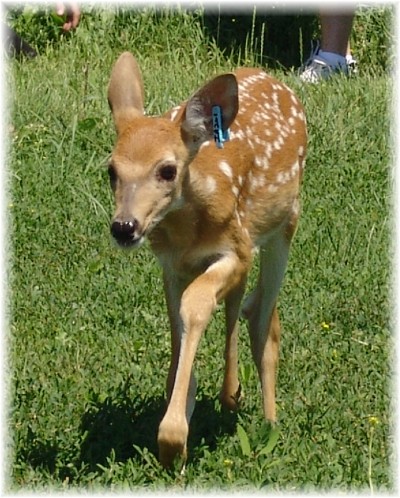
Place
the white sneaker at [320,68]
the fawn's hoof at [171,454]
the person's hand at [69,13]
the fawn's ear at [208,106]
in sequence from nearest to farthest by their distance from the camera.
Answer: the fawn's hoof at [171,454], the fawn's ear at [208,106], the white sneaker at [320,68], the person's hand at [69,13]

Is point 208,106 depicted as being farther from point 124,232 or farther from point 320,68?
point 320,68

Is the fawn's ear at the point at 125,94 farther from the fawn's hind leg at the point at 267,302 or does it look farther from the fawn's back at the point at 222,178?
the fawn's hind leg at the point at 267,302

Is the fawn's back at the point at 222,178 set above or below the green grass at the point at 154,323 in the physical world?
above

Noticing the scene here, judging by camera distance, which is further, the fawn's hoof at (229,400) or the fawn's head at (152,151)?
the fawn's hoof at (229,400)

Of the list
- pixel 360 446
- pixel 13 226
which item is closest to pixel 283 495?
pixel 360 446

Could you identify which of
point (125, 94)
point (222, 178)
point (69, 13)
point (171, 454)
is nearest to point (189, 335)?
point (171, 454)

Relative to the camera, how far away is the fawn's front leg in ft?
18.9

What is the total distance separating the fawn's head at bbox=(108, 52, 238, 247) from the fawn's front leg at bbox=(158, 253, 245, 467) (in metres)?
0.32

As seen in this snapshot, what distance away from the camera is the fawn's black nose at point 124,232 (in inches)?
224

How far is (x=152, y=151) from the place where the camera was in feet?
19.6

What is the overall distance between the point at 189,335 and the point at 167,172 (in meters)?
0.65

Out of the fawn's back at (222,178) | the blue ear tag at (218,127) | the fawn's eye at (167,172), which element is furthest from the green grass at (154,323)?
the blue ear tag at (218,127)

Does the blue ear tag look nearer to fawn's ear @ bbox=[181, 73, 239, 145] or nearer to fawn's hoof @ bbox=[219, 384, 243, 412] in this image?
fawn's ear @ bbox=[181, 73, 239, 145]

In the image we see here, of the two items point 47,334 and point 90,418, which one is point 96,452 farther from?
point 47,334
